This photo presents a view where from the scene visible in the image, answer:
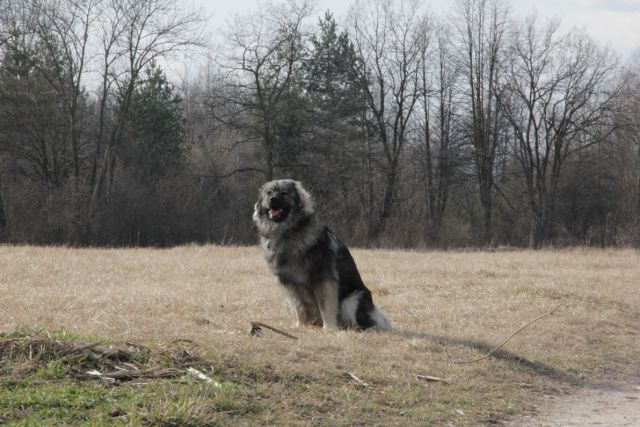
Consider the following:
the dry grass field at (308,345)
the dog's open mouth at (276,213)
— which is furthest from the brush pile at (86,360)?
Result: the dog's open mouth at (276,213)

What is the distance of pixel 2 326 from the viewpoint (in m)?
7.48

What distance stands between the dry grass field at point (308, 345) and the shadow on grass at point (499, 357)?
0.09ft

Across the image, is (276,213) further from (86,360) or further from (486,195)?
(486,195)

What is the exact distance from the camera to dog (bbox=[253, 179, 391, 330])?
857 centimetres

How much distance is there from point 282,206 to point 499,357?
320 centimetres

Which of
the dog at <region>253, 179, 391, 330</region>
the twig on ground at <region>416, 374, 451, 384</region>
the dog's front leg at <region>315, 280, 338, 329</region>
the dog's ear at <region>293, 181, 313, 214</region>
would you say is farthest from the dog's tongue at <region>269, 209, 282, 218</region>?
the twig on ground at <region>416, 374, 451, 384</region>

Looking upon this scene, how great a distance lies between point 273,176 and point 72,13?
1191 centimetres

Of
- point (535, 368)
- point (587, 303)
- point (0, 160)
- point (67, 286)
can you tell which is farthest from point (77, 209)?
point (535, 368)

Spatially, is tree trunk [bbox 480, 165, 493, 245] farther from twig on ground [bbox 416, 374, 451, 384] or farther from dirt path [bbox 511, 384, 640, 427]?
twig on ground [bbox 416, 374, 451, 384]

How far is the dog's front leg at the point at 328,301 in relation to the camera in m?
8.54

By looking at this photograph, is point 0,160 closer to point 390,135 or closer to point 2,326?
point 390,135

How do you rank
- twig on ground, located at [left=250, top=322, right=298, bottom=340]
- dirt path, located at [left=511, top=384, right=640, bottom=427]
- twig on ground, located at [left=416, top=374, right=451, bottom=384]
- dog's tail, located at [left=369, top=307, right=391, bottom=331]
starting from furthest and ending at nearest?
dog's tail, located at [left=369, top=307, right=391, bottom=331] → twig on ground, located at [left=250, top=322, right=298, bottom=340] → twig on ground, located at [left=416, top=374, right=451, bottom=384] → dirt path, located at [left=511, top=384, right=640, bottom=427]

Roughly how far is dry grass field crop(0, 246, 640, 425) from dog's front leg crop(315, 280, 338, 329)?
0.27 meters

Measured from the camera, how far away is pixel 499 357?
793 centimetres
